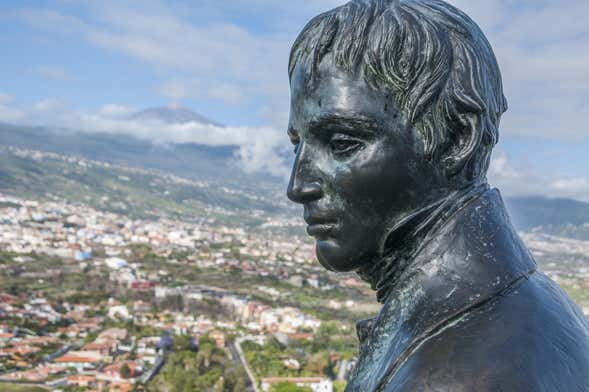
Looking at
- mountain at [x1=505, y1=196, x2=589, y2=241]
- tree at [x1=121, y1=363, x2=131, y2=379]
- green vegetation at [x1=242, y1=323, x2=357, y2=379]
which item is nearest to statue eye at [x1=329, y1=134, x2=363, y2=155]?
green vegetation at [x1=242, y1=323, x2=357, y2=379]

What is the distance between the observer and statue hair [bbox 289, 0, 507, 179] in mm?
871

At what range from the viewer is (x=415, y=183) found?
898mm

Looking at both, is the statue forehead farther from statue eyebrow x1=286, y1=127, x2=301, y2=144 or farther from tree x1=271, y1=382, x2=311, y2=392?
tree x1=271, y1=382, x2=311, y2=392

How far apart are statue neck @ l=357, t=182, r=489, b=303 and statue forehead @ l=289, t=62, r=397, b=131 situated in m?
0.14

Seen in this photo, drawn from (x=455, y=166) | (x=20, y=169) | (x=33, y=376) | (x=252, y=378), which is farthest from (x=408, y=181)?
(x=20, y=169)

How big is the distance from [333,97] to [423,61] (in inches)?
4.7

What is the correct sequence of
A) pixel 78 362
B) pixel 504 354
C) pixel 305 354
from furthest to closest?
1. pixel 305 354
2. pixel 78 362
3. pixel 504 354

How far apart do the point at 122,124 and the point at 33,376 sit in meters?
170

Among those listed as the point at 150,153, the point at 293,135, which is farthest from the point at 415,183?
the point at 150,153

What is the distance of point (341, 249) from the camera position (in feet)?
3.13

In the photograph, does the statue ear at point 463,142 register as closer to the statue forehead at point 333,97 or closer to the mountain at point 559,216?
the statue forehead at point 333,97

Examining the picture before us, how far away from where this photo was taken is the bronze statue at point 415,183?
2.71ft

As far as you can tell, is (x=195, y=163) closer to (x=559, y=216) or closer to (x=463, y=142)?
(x=559, y=216)

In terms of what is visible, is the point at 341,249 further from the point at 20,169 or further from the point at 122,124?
the point at 122,124
